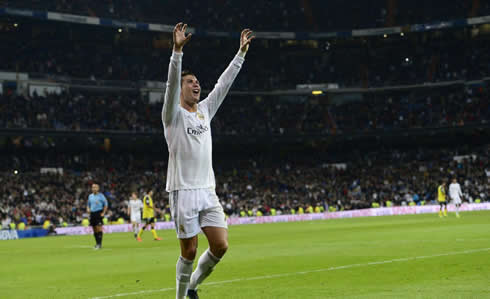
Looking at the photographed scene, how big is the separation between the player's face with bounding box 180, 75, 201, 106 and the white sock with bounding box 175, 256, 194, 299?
1996 millimetres

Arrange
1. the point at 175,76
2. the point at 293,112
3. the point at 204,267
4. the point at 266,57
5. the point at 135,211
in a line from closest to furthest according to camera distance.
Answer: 1. the point at 175,76
2. the point at 204,267
3. the point at 135,211
4. the point at 293,112
5. the point at 266,57

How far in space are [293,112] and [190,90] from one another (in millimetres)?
63304

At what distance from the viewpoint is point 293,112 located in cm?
7175

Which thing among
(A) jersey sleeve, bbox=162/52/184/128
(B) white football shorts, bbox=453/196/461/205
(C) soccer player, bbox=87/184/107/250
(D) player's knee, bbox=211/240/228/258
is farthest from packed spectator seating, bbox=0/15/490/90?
(D) player's knee, bbox=211/240/228/258

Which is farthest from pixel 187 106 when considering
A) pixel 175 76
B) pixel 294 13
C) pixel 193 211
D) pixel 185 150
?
pixel 294 13

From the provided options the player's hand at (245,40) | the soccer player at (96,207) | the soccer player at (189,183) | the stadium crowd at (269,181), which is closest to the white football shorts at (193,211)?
the soccer player at (189,183)

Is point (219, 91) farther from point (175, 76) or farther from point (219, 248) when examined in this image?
point (219, 248)

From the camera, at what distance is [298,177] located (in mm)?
66375

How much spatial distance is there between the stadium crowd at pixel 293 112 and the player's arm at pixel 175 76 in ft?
169

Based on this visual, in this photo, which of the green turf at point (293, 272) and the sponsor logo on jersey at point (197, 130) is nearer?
the sponsor logo on jersey at point (197, 130)

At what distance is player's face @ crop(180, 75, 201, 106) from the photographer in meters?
8.76

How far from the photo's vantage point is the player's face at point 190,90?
876 cm

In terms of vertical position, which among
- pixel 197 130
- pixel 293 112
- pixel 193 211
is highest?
pixel 293 112

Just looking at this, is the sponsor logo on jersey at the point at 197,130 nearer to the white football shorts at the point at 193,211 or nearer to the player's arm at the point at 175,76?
the player's arm at the point at 175,76
